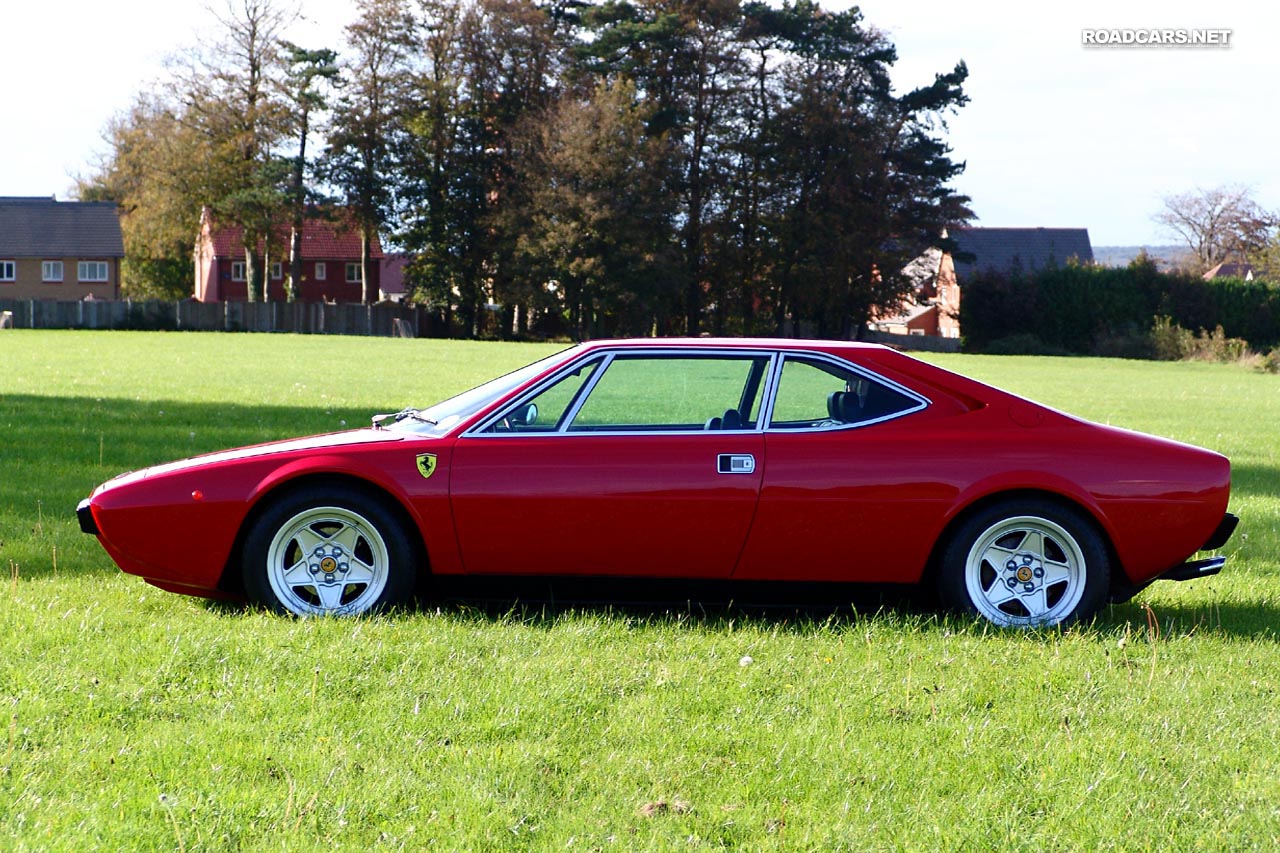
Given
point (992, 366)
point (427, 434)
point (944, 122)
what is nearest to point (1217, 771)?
point (427, 434)

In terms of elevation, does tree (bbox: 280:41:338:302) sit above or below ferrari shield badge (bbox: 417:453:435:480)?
above

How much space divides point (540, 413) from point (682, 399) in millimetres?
911

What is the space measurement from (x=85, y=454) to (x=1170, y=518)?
9.21 metres

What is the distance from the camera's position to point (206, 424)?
1427 centimetres

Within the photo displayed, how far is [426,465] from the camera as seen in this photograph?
19.0ft

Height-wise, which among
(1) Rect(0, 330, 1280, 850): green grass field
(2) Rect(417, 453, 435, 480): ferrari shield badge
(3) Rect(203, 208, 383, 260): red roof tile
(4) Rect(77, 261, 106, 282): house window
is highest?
(3) Rect(203, 208, 383, 260): red roof tile

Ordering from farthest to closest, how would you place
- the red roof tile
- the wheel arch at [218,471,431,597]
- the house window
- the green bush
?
the red roof tile
the house window
the green bush
the wheel arch at [218,471,431,597]

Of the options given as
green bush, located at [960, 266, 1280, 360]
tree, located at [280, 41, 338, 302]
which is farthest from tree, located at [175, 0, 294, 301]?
green bush, located at [960, 266, 1280, 360]

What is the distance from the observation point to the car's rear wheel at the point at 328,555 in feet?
19.1

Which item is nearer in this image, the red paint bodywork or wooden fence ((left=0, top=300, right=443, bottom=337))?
the red paint bodywork

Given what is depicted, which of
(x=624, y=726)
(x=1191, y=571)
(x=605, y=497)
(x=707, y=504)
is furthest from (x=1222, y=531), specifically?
(x=624, y=726)

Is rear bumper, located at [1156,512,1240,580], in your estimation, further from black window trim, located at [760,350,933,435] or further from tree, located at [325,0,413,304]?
tree, located at [325,0,413,304]

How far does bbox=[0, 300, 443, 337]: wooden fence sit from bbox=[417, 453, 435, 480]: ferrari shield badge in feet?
191

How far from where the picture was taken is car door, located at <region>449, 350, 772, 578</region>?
18.8 feet
